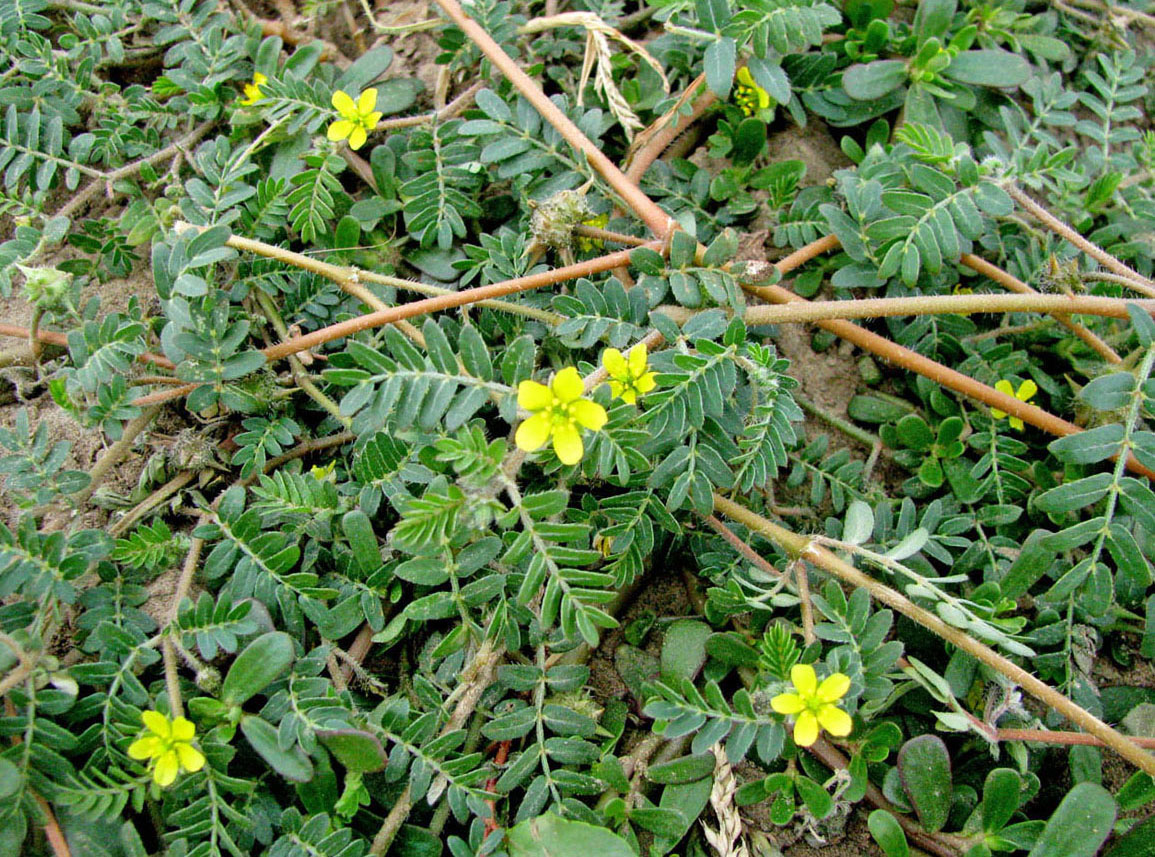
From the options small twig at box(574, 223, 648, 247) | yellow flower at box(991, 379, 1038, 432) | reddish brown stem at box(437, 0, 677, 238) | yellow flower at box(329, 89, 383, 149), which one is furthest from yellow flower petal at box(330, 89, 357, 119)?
yellow flower at box(991, 379, 1038, 432)

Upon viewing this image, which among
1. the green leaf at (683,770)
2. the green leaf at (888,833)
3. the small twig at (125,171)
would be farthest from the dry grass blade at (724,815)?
the small twig at (125,171)

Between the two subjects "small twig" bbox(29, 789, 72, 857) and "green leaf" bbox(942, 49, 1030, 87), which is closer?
"small twig" bbox(29, 789, 72, 857)

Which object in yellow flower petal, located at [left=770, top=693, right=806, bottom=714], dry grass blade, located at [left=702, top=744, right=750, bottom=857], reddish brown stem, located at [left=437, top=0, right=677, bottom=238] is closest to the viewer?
yellow flower petal, located at [left=770, top=693, right=806, bottom=714]

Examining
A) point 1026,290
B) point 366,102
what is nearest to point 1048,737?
point 1026,290

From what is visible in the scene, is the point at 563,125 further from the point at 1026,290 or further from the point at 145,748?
the point at 145,748

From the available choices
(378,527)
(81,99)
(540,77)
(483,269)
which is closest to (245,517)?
(378,527)

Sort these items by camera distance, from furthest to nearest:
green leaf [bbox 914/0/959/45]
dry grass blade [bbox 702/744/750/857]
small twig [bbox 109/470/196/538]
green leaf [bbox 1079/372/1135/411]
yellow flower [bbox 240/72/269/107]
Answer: green leaf [bbox 914/0/959/45], yellow flower [bbox 240/72/269/107], small twig [bbox 109/470/196/538], green leaf [bbox 1079/372/1135/411], dry grass blade [bbox 702/744/750/857]

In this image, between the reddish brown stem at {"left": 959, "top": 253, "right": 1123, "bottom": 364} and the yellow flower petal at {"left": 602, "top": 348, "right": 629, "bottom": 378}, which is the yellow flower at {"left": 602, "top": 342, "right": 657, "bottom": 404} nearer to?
the yellow flower petal at {"left": 602, "top": 348, "right": 629, "bottom": 378}

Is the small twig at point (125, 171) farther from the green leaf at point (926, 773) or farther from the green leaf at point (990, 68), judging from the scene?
the green leaf at point (926, 773)
